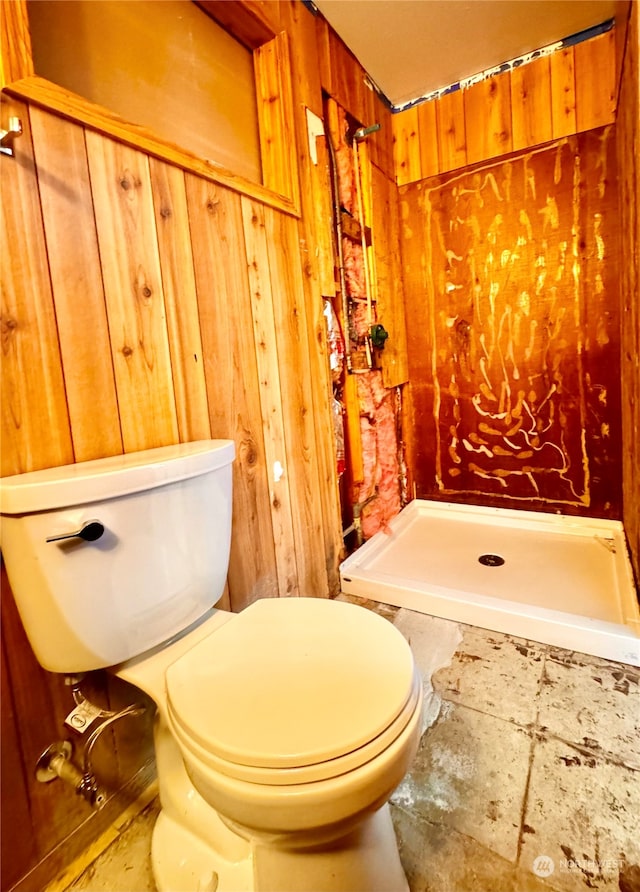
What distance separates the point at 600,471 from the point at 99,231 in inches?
87.6

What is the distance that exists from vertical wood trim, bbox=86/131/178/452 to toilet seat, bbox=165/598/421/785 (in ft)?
1.70

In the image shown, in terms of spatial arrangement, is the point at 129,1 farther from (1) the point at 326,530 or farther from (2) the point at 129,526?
(1) the point at 326,530

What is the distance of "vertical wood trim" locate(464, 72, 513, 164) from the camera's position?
205cm

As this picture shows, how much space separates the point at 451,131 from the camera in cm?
219

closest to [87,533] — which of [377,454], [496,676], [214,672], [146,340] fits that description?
[214,672]

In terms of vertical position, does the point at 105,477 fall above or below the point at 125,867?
above

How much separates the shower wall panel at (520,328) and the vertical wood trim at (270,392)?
129 centimetres

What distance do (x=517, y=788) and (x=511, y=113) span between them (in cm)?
262

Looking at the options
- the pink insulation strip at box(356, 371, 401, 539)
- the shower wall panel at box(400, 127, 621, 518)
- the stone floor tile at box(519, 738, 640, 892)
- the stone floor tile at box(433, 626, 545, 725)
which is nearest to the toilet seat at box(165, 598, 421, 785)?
the stone floor tile at box(519, 738, 640, 892)

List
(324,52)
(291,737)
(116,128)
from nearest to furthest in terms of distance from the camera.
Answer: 1. (291,737)
2. (116,128)
3. (324,52)

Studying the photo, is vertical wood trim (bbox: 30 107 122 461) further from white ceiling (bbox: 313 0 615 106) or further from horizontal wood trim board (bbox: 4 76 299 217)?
white ceiling (bbox: 313 0 615 106)

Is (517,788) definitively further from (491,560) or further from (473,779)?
(491,560)

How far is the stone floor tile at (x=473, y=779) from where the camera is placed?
0.88 meters

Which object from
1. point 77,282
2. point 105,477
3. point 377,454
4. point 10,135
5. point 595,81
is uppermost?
point 595,81
